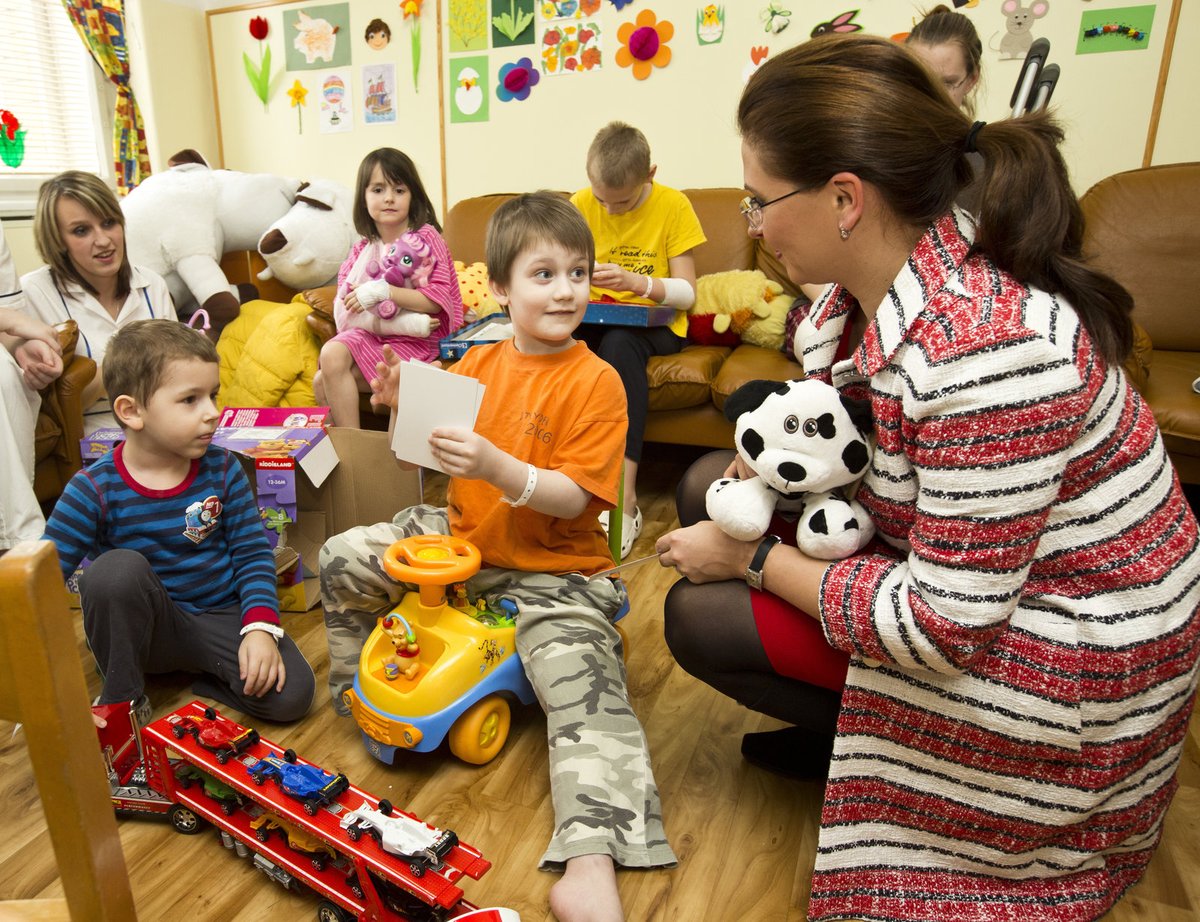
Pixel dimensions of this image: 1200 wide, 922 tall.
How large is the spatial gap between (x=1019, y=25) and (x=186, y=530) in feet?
9.14

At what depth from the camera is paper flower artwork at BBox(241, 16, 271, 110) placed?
12.0 feet

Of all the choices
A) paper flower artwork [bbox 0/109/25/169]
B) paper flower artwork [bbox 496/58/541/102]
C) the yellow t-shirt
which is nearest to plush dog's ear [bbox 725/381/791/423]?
the yellow t-shirt

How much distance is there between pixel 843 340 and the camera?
3.89 feet

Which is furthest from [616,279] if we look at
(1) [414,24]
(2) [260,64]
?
(2) [260,64]

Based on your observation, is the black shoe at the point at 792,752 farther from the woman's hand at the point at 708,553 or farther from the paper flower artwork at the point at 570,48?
the paper flower artwork at the point at 570,48

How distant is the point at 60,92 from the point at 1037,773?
4.34 meters

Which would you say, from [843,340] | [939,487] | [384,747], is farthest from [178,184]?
[939,487]

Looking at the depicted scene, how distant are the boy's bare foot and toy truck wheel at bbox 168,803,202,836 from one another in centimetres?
54

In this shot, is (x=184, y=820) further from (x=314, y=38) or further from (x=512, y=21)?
(x=314, y=38)

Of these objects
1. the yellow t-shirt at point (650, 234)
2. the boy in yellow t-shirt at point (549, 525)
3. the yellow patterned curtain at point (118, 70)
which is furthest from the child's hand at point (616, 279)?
the yellow patterned curtain at point (118, 70)

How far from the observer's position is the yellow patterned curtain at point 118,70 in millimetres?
3430

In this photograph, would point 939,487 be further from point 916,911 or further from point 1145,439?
point 916,911

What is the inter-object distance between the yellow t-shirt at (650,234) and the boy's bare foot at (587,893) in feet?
5.40

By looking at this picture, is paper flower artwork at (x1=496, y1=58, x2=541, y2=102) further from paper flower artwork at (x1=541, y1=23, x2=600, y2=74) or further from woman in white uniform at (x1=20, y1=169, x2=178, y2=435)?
woman in white uniform at (x1=20, y1=169, x2=178, y2=435)
